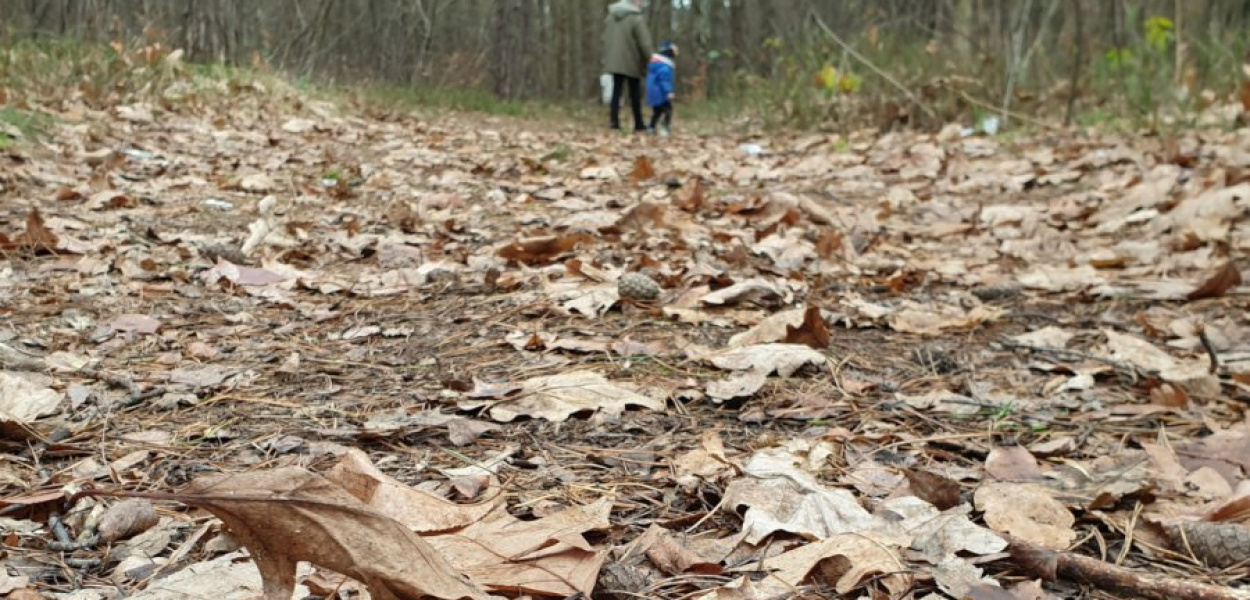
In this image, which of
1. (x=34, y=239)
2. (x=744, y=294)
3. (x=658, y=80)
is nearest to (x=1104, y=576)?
(x=744, y=294)

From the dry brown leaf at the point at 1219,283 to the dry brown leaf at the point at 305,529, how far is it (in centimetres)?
256

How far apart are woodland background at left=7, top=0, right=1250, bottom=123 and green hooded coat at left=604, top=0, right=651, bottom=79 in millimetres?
1472

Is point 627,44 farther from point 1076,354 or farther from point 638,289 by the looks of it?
→ point 1076,354

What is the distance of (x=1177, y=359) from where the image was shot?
2.15 m

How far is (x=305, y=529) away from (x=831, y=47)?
32.9ft

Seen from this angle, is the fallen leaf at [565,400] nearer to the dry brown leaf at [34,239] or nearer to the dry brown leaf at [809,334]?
the dry brown leaf at [809,334]

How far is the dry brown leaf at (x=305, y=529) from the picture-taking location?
785 mm

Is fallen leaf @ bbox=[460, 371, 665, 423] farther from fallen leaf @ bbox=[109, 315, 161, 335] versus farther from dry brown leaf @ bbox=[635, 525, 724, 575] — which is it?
fallen leaf @ bbox=[109, 315, 161, 335]

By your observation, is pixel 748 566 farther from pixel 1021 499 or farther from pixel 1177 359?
pixel 1177 359

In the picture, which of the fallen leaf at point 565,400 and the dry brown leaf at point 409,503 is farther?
the fallen leaf at point 565,400

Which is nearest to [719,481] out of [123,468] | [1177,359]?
[123,468]

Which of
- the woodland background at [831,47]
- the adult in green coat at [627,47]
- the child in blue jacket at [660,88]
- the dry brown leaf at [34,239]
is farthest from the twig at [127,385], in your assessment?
the adult in green coat at [627,47]

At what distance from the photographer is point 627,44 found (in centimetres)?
1189

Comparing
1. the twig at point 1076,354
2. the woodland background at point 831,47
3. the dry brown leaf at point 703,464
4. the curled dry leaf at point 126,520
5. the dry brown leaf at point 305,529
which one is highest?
the woodland background at point 831,47
